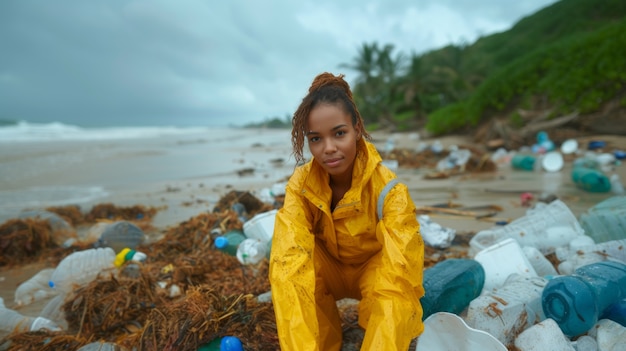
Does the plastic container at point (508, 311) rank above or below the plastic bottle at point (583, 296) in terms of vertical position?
below

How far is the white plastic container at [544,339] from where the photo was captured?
183cm

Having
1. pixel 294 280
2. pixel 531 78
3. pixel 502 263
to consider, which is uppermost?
pixel 531 78

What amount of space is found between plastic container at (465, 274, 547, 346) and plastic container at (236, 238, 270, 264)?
2.02 metres

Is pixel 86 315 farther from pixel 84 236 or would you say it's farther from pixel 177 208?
pixel 177 208

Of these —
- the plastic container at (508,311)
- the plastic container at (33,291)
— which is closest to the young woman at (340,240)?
the plastic container at (508,311)

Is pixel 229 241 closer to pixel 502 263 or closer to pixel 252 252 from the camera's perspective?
pixel 252 252

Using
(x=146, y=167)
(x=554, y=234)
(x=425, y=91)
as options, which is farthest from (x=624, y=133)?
(x=425, y=91)

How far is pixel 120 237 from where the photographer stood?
4.37m

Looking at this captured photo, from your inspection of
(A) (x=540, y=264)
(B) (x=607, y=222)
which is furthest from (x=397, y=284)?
(B) (x=607, y=222)

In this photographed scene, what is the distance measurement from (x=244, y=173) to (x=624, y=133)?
32.8 ft

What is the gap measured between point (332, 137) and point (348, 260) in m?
0.79

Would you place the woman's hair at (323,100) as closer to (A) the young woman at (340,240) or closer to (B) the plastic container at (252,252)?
(A) the young woman at (340,240)

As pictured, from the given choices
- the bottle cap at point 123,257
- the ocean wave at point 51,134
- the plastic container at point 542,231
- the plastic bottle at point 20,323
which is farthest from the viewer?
the ocean wave at point 51,134

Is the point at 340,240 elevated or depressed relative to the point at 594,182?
elevated
